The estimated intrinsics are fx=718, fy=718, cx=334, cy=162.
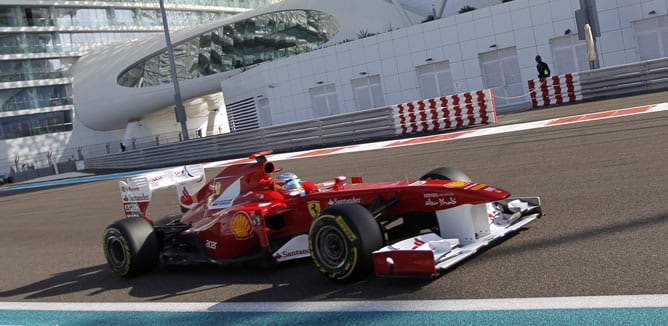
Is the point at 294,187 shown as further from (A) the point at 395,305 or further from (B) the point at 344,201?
(A) the point at 395,305

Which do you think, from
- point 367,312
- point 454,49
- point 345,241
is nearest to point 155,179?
point 345,241

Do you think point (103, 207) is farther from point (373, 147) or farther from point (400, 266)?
point (400, 266)

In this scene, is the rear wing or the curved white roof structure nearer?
the rear wing

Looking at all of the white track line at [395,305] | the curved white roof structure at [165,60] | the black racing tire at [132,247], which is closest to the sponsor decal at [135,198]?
the black racing tire at [132,247]

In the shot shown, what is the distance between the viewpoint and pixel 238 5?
83.0 m

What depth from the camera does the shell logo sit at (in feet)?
20.7

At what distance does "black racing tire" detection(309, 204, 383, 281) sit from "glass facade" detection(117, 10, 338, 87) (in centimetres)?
4540

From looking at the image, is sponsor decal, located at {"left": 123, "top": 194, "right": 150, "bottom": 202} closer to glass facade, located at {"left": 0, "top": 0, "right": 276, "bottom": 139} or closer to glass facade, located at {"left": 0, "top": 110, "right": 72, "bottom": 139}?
glass facade, located at {"left": 0, "top": 0, "right": 276, "bottom": 139}

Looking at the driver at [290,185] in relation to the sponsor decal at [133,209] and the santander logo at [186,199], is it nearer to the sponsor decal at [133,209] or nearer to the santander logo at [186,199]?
the santander logo at [186,199]

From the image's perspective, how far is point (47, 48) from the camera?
6544 cm

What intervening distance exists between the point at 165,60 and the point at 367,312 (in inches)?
2259

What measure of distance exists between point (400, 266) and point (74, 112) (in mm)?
66647

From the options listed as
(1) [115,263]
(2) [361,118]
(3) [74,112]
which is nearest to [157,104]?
(3) [74,112]

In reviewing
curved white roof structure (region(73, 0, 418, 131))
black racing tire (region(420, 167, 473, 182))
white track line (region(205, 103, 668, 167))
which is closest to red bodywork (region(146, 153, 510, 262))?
black racing tire (region(420, 167, 473, 182))
